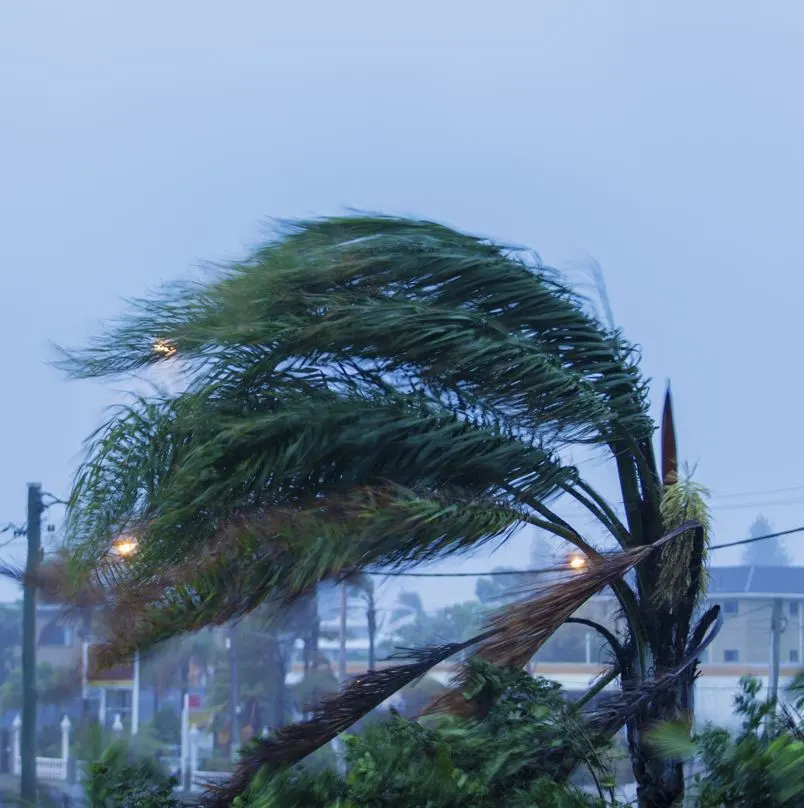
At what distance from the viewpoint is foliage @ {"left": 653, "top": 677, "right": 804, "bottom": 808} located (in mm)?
4516

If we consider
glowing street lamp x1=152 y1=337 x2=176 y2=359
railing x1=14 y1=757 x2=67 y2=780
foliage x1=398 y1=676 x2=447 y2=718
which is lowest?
railing x1=14 y1=757 x2=67 y2=780

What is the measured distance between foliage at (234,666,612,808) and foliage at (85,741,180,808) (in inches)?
32.1

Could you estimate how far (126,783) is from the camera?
20.4 ft

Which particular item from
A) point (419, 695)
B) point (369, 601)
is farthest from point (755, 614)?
point (369, 601)

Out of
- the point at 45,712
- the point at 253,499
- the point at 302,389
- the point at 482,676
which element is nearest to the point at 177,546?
the point at 253,499

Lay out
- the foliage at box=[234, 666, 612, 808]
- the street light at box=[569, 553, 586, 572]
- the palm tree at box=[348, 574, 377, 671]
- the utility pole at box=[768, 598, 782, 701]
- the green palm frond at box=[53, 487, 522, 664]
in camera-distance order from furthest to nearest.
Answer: the utility pole at box=[768, 598, 782, 701], the palm tree at box=[348, 574, 377, 671], the street light at box=[569, 553, 586, 572], the green palm frond at box=[53, 487, 522, 664], the foliage at box=[234, 666, 612, 808]

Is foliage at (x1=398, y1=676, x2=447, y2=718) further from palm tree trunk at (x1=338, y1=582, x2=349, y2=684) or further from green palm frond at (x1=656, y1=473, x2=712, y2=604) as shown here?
green palm frond at (x1=656, y1=473, x2=712, y2=604)

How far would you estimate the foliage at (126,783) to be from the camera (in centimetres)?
614

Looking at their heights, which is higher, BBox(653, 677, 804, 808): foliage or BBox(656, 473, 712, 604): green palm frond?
BBox(656, 473, 712, 604): green palm frond

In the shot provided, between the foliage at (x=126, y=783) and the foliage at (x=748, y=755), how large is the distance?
274 centimetres

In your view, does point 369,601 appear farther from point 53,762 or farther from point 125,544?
point 53,762

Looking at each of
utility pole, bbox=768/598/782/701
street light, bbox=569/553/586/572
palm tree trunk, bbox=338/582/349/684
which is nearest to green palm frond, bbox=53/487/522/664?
street light, bbox=569/553/586/572

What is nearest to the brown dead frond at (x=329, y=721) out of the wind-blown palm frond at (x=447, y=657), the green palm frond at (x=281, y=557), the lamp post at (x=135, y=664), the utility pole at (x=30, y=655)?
the wind-blown palm frond at (x=447, y=657)

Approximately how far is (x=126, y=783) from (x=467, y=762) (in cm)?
195
